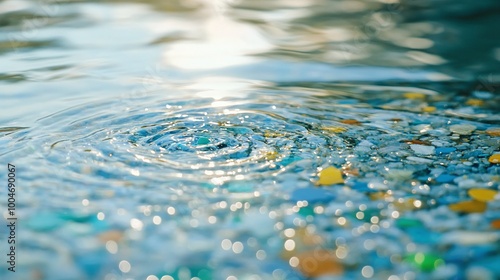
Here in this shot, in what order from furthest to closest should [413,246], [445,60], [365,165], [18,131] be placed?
[445,60] < [18,131] < [365,165] < [413,246]

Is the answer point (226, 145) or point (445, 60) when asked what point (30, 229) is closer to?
point (226, 145)

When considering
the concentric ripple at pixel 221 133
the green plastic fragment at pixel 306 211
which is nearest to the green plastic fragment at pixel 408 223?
the green plastic fragment at pixel 306 211

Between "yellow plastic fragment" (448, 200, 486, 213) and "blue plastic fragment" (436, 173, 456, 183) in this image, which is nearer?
"yellow plastic fragment" (448, 200, 486, 213)

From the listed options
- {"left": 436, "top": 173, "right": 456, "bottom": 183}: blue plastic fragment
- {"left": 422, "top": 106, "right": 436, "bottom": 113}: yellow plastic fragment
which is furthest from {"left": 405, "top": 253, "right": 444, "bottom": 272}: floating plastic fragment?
{"left": 422, "top": 106, "right": 436, "bottom": 113}: yellow plastic fragment

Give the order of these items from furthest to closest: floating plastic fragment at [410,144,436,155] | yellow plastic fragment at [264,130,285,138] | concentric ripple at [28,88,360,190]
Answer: yellow plastic fragment at [264,130,285,138] < floating plastic fragment at [410,144,436,155] < concentric ripple at [28,88,360,190]

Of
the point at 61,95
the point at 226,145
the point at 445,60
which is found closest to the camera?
the point at 226,145

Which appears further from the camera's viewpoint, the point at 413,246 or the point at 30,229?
the point at 30,229

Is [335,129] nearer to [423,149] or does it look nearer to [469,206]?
[423,149]

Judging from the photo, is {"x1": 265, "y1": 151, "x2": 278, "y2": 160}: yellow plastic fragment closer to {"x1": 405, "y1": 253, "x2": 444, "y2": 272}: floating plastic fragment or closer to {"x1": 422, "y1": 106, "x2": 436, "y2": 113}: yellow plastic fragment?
{"x1": 405, "y1": 253, "x2": 444, "y2": 272}: floating plastic fragment

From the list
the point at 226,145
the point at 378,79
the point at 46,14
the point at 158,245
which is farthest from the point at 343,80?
the point at 46,14
